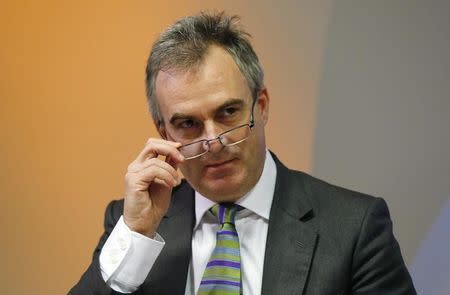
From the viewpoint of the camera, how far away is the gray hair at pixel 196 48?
1.69m

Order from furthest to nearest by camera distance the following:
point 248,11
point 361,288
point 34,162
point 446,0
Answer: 1. point 34,162
2. point 248,11
3. point 446,0
4. point 361,288

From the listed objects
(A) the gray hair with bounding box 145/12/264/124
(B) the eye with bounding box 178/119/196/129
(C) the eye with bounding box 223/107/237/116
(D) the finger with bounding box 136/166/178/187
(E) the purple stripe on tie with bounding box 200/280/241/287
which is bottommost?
(E) the purple stripe on tie with bounding box 200/280/241/287

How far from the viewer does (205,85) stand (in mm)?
1650

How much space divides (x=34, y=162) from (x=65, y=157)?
124 millimetres

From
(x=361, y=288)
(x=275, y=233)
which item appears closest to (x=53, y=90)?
(x=275, y=233)

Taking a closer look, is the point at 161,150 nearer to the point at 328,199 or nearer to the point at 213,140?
the point at 213,140

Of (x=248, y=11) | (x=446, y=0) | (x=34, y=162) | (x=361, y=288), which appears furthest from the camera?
(x=34, y=162)

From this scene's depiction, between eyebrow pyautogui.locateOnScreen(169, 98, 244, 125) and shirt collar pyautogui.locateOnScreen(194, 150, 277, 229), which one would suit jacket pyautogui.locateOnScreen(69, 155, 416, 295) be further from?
eyebrow pyautogui.locateOnScreen(169, 98, 244, 125)

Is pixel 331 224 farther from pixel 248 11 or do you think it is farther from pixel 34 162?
pixel 34 162

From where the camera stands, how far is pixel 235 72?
1.71 meters

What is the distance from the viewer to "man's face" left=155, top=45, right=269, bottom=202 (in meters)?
1.66

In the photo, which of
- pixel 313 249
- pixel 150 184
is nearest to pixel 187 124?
pixel 150 184

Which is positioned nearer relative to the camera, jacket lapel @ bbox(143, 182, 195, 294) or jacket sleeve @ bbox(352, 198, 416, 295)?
jacket sleeve @ bbox(352, 198, 416, 295)

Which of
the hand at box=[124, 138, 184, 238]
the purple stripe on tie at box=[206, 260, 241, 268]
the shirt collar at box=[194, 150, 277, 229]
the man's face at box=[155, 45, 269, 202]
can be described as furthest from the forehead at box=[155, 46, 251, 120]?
the purple stripe on tie at box=[206, 260, 241, 268]
